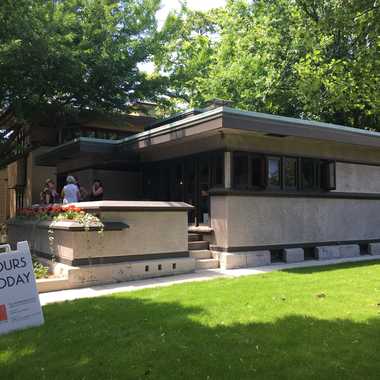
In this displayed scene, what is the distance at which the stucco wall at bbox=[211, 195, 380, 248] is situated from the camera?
11.4m

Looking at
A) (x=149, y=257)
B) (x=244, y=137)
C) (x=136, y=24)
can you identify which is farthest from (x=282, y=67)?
(x=149, y=257)

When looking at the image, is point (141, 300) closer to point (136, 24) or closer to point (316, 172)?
point (316, 172)

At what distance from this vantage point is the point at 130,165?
15.9 metres

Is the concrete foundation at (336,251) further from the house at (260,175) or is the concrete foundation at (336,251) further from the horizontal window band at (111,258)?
the horizontal window band at (111,258)

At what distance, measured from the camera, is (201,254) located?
11.6m

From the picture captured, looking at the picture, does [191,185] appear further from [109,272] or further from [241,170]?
[109,272]

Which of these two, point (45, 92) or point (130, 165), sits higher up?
point (45, 92)

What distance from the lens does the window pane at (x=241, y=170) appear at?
460 inches

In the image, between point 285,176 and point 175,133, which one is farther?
point 285,176

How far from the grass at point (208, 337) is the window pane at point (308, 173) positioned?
17.5 feet

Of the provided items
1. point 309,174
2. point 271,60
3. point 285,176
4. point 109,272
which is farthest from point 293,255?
point 271,60

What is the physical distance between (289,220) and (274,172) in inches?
54.5

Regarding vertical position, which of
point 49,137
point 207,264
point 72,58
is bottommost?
point 207,264

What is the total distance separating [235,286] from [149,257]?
2.58 meters
